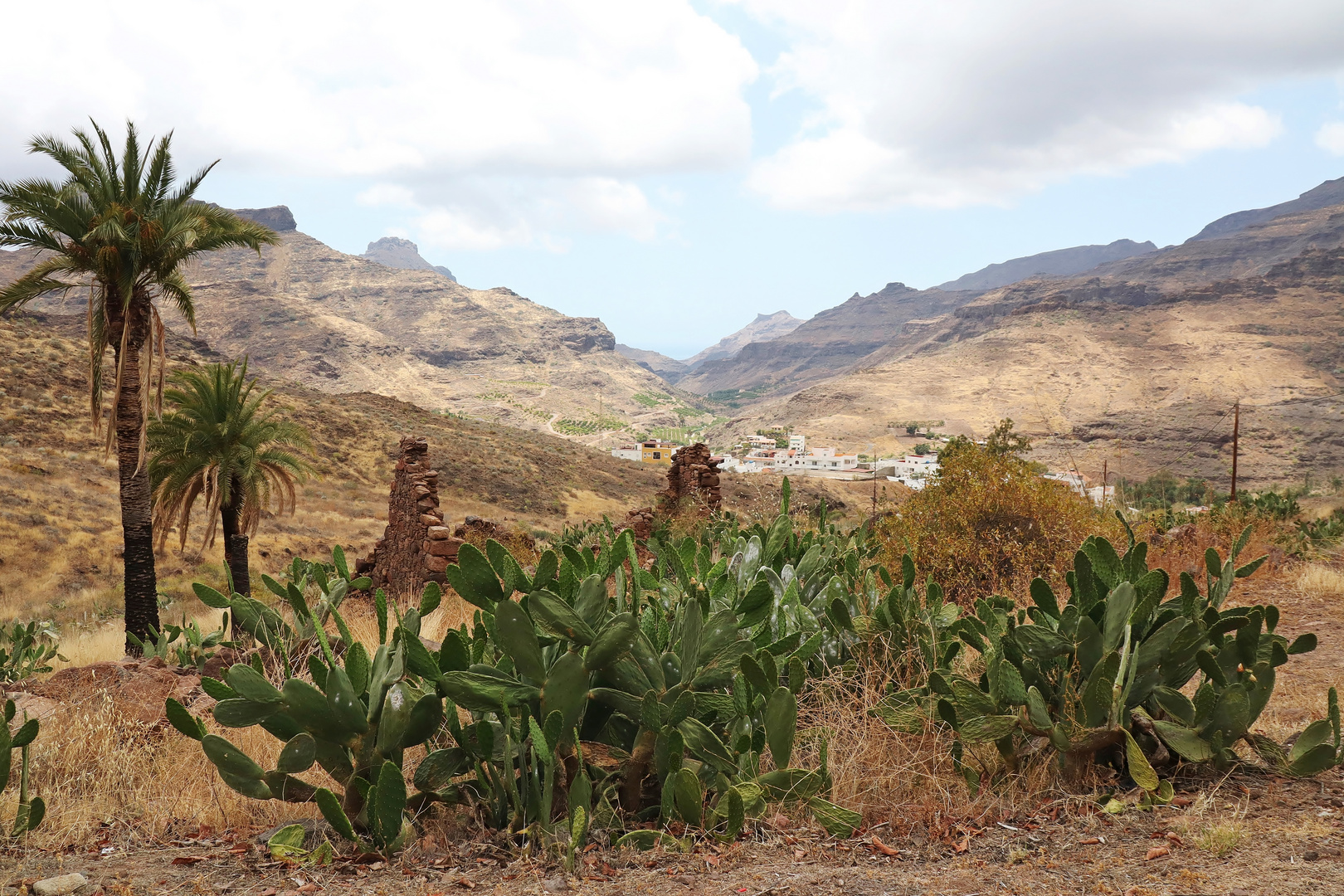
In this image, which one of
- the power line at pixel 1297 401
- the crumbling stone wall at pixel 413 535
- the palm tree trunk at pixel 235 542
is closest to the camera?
the crumbling stone wall at pixel 413 535

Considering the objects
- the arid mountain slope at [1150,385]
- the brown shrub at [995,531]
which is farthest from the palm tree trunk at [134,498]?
the arid mountain slope at [1150,385]

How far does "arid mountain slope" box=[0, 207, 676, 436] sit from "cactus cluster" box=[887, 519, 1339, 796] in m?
84.8

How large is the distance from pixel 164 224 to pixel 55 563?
44.3 ft

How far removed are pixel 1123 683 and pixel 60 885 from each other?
11.6ft

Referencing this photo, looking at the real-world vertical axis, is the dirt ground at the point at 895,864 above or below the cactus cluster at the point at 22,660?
above

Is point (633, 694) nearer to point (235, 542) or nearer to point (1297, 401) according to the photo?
point (235, 542)

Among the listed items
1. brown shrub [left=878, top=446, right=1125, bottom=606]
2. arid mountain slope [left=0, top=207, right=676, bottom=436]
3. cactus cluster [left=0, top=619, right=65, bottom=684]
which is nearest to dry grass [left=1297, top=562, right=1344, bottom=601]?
brown shrub [left=878, top=446, right=1125, bottom=606]

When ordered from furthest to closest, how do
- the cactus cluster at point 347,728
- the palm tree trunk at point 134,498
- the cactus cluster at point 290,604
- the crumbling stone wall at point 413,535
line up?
the palm tree trunk at point 134,498 < the crumbling stone wall at point 413,535 < the cactus cluster at point 290,604 < the cactus cluster at point 347,728

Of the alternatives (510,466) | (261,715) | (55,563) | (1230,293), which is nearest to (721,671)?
(261,715)

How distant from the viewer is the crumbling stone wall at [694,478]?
1282cm

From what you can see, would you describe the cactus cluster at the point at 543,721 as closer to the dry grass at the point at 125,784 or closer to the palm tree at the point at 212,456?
the dry grass at the point at 125,784

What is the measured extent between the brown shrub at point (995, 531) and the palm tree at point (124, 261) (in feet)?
31.4

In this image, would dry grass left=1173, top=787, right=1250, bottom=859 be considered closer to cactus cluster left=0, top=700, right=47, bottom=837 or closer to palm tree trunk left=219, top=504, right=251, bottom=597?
cactus cluster left=0, top=700, right=47, bottom=837

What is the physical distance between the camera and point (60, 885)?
2299 mm
